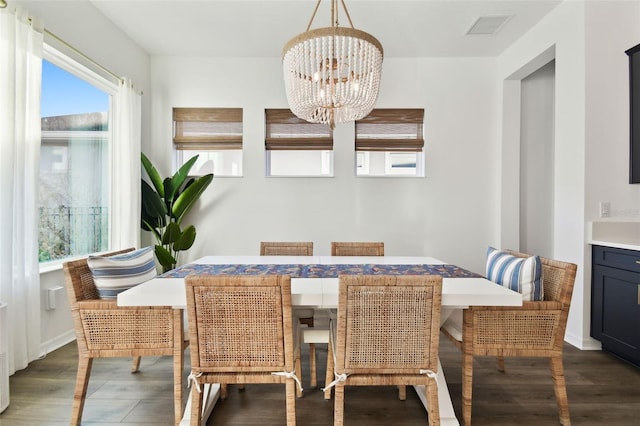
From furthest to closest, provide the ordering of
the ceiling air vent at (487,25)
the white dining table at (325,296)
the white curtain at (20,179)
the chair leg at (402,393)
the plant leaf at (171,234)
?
the plant leaf at (171,234)
the ceiling air vent at (487,25)
the white curtain at (20,179)
the chair leg at (402,393)
the white dining table at (325,296)

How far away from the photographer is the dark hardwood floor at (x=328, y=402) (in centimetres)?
186

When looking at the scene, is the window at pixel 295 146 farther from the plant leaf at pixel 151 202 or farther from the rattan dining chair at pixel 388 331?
the rattan dining chair at pixel 388 331

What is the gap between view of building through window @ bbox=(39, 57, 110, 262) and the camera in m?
2.82

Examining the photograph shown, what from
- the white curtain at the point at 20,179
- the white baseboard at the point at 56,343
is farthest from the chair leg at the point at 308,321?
the white baseboard at the point at 56,343

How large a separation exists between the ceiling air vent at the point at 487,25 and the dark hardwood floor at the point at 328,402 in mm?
2953

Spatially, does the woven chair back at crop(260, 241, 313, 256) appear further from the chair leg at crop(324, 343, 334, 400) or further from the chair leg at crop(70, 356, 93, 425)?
the chair leg at crop(70, 356, 93, 425)

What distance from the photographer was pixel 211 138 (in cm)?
415

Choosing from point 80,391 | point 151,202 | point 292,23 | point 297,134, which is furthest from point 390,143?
point 80,391

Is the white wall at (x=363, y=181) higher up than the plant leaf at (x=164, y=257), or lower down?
higher up

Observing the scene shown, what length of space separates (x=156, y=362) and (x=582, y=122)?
3745 mm

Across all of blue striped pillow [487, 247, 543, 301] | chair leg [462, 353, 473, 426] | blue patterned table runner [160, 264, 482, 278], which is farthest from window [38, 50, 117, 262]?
blue striped pillow [487, 247, 543, 301]

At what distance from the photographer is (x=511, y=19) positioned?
10.6 feet

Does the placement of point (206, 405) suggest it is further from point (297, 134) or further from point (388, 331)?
point (297, 134)

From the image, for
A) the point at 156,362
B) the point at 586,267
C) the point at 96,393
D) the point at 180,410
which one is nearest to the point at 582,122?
Result: the point at 586,267
